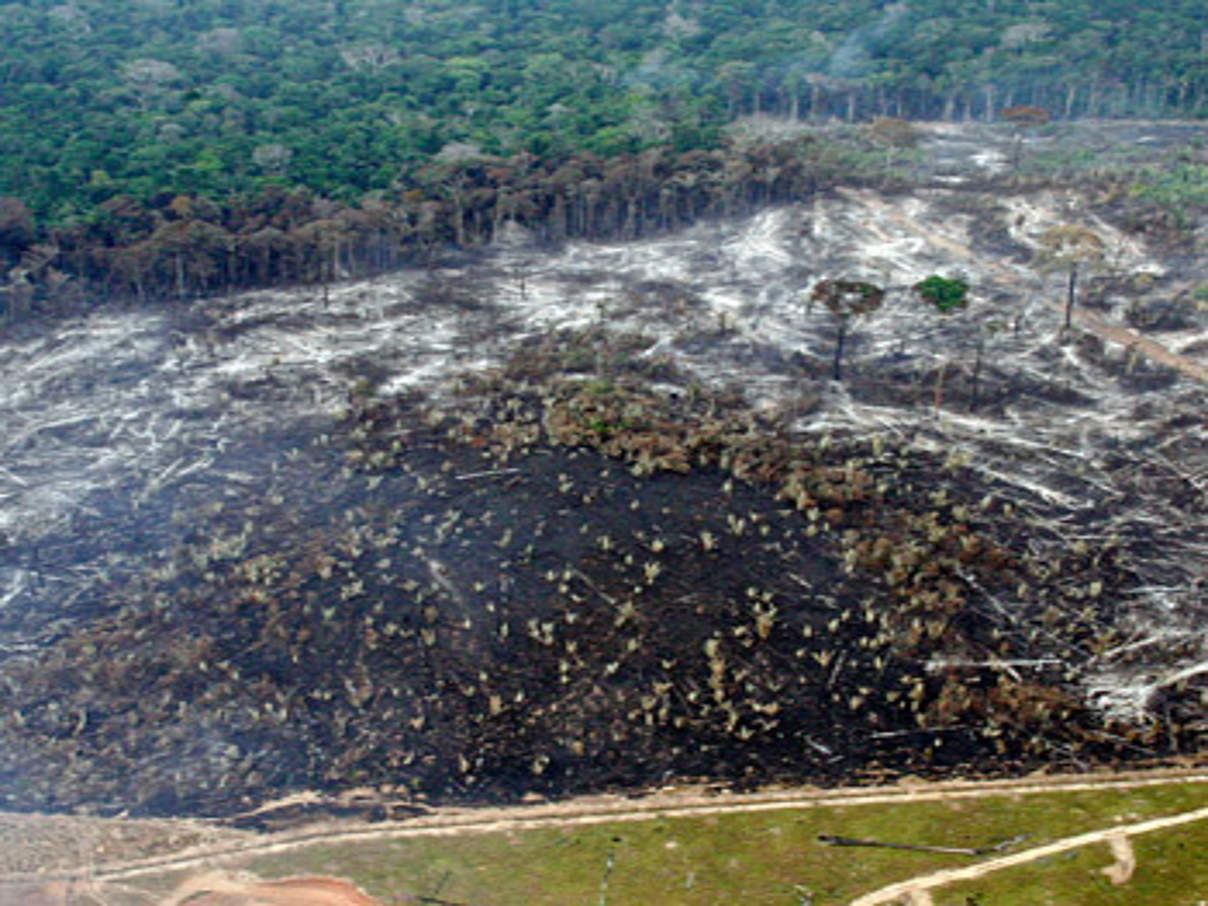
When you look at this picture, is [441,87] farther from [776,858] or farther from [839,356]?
[776,858]

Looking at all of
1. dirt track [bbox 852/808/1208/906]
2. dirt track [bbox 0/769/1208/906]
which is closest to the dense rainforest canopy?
dirt track [bbox 0/769/1208/906]

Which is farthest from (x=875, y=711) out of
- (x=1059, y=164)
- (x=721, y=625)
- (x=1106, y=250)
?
(x=1059, y=164)

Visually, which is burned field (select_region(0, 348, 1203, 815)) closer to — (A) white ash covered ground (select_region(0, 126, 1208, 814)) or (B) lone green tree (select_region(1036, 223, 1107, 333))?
(A) white ash covered ground (select_region(0, 126, 1208, 814))

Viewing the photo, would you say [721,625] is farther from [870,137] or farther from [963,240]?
[870,137]

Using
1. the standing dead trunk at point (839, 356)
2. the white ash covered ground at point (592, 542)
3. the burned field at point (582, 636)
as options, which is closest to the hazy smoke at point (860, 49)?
the white ash covered ground at point (592, 542)

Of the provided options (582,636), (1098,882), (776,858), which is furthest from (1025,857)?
(582,636)

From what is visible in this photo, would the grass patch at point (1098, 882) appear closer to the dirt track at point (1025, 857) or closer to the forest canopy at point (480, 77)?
the dirt track at point (1025, 857)
